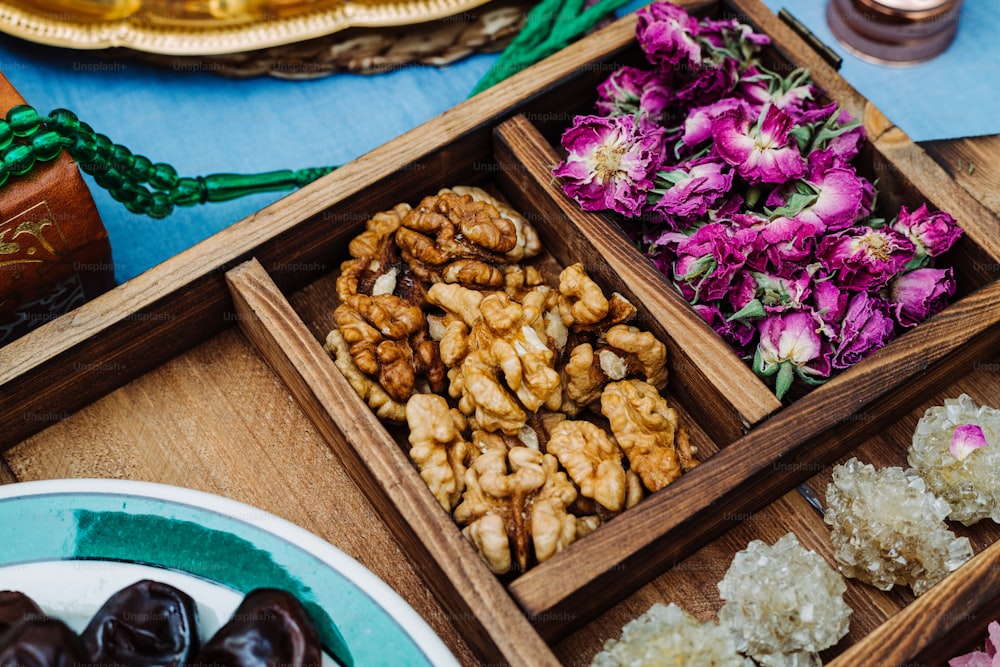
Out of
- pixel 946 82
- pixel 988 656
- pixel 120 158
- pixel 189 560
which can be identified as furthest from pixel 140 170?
pixel 946 82

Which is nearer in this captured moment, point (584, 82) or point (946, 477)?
point (946, 477)

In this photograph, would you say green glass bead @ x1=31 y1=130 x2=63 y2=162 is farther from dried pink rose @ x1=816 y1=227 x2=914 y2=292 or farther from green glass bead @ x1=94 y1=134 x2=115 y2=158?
dried pink rose @ x1=816 y1=227 x2=914 y2=292

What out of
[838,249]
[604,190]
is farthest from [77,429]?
[838,249]

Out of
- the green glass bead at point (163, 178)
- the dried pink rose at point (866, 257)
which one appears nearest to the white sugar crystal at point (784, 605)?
the dried pink rose at point (866, 257)

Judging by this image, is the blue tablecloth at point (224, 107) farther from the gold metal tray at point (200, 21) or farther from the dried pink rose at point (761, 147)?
the dried pink rose at point (761, 147)

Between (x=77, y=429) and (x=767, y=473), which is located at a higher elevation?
(x=77, y=429)

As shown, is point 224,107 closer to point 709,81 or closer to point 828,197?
point 709,81

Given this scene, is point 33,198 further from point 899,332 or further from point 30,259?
point 899,332
